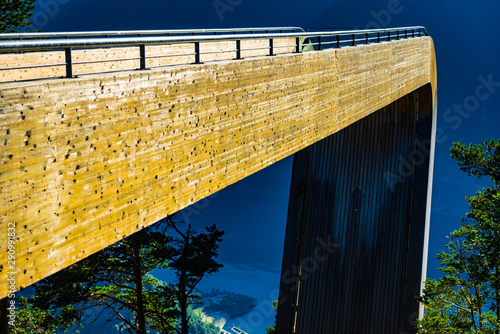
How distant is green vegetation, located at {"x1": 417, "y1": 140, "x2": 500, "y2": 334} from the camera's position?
7.90 meters

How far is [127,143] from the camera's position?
10.2 ft

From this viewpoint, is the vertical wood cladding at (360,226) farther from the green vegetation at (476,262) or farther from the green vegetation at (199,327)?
the green vegetation at (199,327)

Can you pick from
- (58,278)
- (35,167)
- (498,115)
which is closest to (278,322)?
(58,278)

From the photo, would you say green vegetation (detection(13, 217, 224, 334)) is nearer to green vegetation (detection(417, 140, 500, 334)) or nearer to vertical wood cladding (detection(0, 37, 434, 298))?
green vegetation (detection(417, 140, 500, 334))

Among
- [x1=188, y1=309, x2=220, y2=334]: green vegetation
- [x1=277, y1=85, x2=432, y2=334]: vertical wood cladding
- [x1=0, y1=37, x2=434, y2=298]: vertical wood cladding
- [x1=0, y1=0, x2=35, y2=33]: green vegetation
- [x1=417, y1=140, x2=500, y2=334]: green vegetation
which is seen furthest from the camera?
[x1=188, y1=309, x2=220, y2=334]: green vegetation

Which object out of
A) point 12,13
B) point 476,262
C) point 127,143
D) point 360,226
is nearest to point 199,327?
point 360,226

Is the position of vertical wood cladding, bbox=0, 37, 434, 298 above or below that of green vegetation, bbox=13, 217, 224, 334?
above

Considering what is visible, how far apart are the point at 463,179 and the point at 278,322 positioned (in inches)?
1838

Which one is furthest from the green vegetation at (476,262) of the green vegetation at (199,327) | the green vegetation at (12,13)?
the green vegetation at (199,327)

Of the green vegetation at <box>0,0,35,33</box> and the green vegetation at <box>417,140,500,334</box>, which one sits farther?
the green vegetation at <box>0,0,35,33</box>

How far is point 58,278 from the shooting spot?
9586 mm

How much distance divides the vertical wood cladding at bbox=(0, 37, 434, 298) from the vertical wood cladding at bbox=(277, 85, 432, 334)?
22.3 feet

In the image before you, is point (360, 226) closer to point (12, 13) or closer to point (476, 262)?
point (476, 262)

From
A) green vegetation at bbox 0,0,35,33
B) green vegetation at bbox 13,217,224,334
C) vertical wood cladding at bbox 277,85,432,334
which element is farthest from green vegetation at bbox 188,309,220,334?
green vegetation at bbox 0,0,35,33
